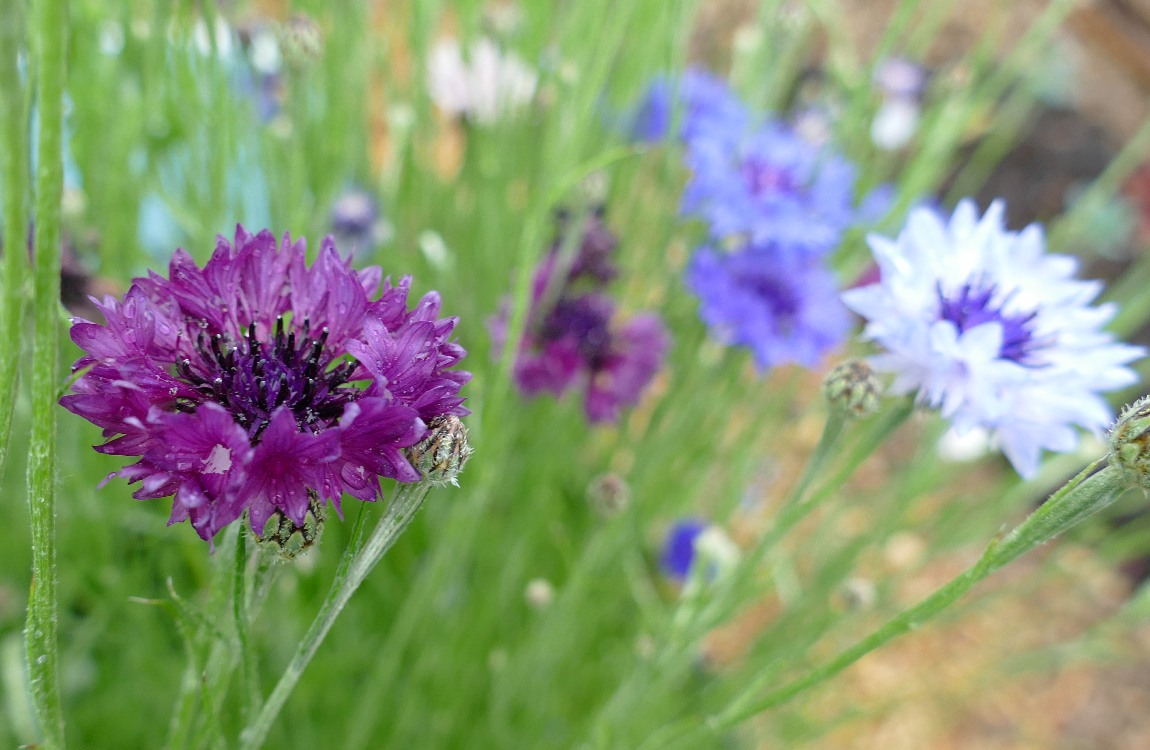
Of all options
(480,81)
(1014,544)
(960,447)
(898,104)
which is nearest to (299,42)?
(480,81)

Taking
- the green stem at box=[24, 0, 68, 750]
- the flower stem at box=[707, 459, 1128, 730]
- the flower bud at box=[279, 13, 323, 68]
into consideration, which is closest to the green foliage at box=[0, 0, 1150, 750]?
the flower bud at box=[279, 13, 323, 68]

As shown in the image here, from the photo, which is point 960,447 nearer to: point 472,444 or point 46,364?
point 472,444

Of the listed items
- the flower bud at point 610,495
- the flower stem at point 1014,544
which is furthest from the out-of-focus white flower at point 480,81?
the flower stem at point 1014,544

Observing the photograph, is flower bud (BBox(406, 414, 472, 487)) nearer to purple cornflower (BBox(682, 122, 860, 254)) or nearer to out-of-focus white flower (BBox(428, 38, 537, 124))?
purple cornflower (BBox(682, 122, 860, 254))

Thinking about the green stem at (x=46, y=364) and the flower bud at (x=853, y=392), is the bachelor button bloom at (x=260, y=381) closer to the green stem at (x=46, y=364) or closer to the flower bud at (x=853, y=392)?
the green stem at (x=46, y=364)

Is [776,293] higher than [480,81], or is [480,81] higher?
[480,81]

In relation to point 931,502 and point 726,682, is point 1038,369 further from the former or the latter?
point 931,502

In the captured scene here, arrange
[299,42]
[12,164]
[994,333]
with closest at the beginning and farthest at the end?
[12,164], [994,333], [299,42]
